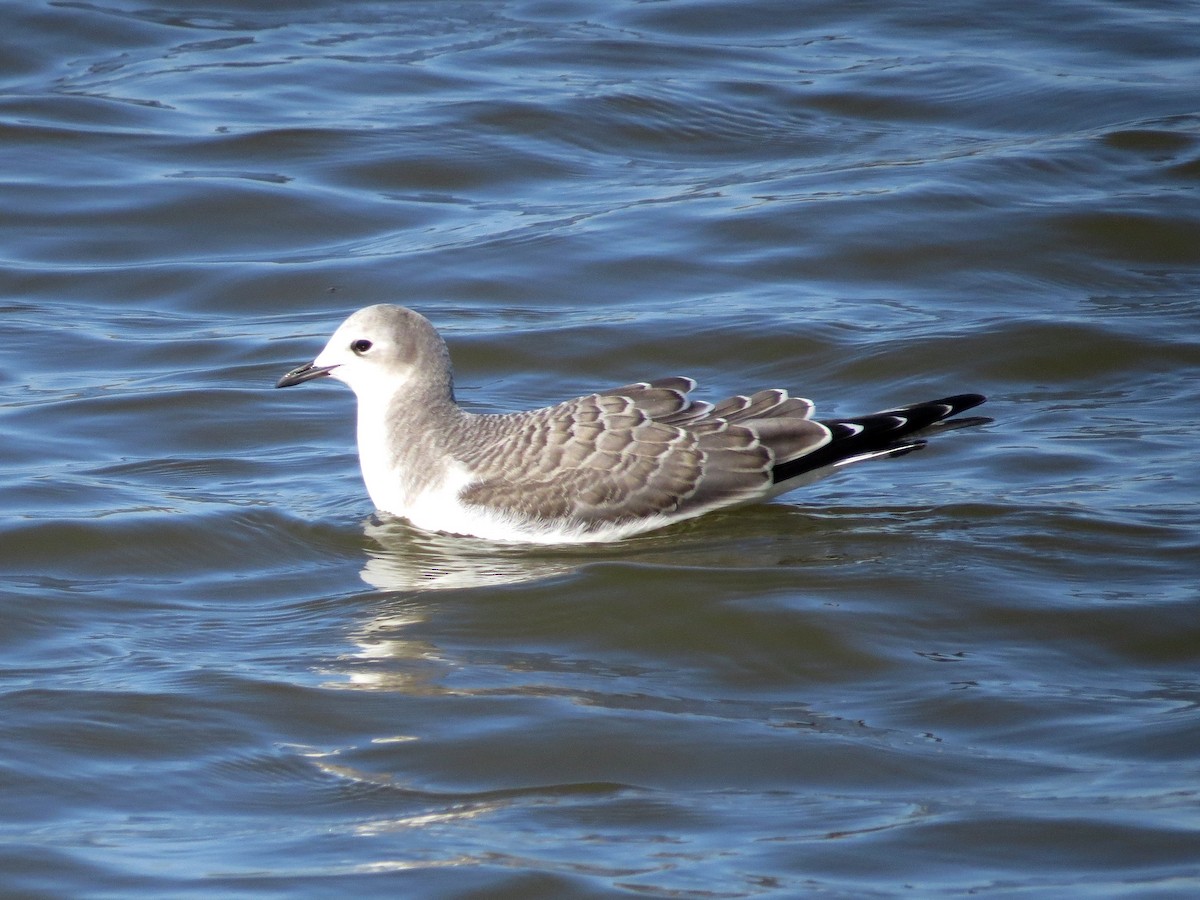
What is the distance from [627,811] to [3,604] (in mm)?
2952

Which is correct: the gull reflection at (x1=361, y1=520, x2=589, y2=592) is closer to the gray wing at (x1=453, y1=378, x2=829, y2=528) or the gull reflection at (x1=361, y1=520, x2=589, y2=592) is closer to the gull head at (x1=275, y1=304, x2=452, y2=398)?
the gray wing at (x1=453, y1=378, x2=829, y2=528)

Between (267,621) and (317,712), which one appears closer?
(317,712)

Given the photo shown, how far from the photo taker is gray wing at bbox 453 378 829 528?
7.52 metres

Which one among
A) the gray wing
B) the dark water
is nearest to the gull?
the gray wing

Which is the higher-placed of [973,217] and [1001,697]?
[973,217]

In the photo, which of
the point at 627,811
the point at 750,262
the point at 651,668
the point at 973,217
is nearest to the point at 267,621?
the point at 651,668

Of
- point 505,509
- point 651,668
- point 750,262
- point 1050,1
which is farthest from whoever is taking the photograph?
point 1050,1

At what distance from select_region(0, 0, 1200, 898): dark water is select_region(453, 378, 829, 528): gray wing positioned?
0.21 m

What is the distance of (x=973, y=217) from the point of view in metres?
11.9

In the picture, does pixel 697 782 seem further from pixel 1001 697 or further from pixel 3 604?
pixel 3 604

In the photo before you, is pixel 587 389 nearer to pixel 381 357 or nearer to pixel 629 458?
pixel 381 357

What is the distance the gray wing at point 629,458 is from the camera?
24.7ft

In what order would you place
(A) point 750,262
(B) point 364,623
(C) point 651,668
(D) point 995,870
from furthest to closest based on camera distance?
(A) point 750,262
(B) point 364,623
(C) point 651,668
(D) point 995,870

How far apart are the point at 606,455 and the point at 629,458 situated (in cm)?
10
